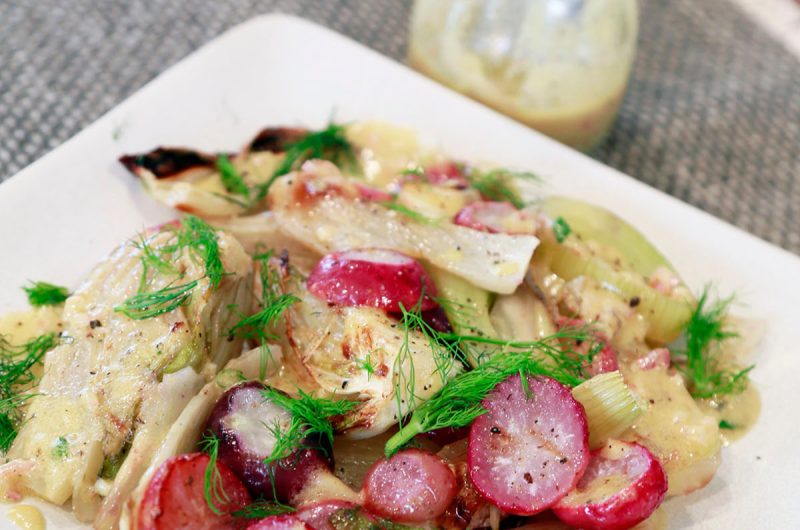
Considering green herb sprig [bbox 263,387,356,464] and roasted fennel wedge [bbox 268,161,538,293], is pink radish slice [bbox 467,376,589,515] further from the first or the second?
roasted fennel wedge [bbox 268,161,538,293]

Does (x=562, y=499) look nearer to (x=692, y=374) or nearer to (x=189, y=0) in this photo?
(x=692, y=374)

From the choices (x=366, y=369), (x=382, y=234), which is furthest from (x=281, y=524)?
(x=382, y=234)


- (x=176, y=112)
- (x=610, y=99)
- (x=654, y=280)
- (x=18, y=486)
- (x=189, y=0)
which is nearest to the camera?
(x=18, y=486)

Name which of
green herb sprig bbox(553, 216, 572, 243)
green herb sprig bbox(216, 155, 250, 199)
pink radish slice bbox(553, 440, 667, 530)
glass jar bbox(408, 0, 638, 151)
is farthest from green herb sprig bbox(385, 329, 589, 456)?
glass jar bbox(408, 0, 638, 151)

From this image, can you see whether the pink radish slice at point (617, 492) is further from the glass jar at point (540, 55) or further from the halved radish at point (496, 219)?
the glass jar at point (540, 55)

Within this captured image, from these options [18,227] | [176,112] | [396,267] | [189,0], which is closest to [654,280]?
[396,267]

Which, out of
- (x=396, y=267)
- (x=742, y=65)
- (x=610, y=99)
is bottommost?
(x=742, y=65)

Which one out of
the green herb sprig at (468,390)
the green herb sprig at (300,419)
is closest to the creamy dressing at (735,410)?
the green herb sprig at (468,390)

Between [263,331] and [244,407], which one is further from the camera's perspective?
[263,331]
